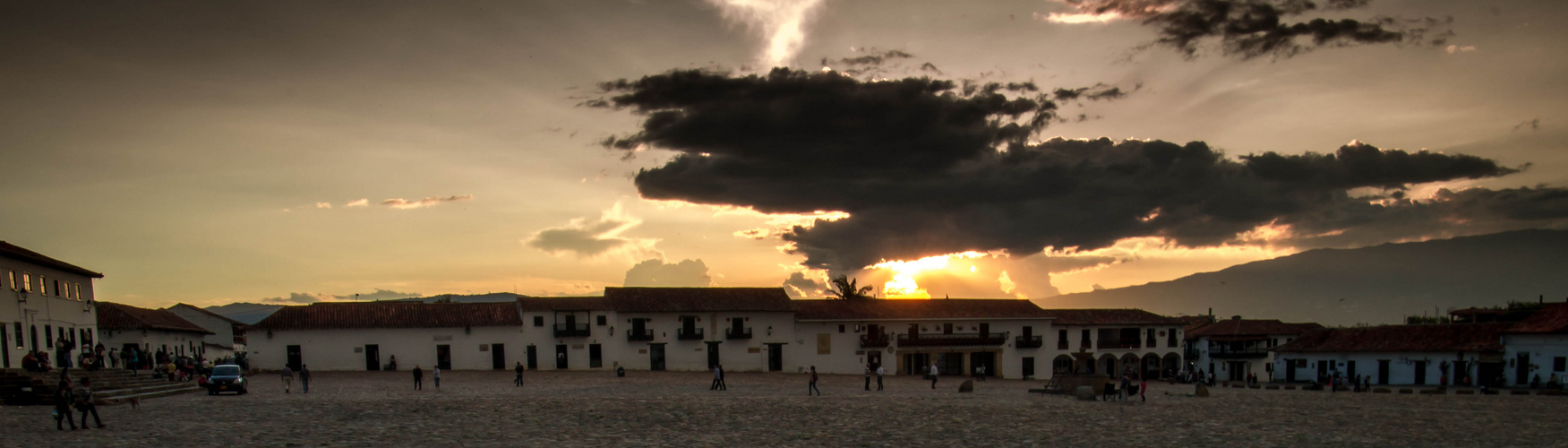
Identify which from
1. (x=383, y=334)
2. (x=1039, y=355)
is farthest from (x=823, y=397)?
(x=1039, y=355)

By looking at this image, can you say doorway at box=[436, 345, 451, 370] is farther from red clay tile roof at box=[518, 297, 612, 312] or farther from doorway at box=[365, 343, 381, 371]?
red clay tile roof at box=[518, 297, 612, 312]

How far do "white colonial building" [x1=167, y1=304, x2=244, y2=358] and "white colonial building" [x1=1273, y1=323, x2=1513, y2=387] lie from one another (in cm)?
7917

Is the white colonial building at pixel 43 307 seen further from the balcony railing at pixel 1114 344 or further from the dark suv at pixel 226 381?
the balcony railing at pixel 1114 344

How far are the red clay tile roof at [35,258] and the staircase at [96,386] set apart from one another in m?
4.58

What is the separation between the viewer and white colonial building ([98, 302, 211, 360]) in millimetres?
56156

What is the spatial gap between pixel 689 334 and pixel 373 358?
60.0 feet

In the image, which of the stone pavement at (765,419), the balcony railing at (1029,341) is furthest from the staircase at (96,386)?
the balcony railing at (1029,341)

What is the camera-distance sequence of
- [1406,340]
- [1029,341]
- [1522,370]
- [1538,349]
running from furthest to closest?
[1029,341] → [1406,340] → [1522,370] → [1538,349]

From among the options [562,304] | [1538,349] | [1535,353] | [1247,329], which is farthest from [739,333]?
[1538,349]

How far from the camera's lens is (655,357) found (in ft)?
203

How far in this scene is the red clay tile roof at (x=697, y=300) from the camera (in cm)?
6188

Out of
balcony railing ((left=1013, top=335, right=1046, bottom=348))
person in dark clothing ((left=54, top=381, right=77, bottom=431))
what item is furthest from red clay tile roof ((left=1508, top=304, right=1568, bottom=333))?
person in dark clothing ((left=54, top=381, right=77, bottom=431))

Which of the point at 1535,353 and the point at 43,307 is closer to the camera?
the point at 43,307

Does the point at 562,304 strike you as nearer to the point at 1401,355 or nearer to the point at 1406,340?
the point at 1401,355
